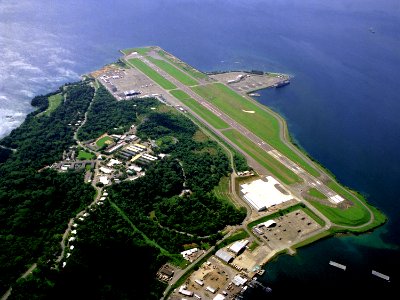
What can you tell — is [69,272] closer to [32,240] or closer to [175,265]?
[32,240]

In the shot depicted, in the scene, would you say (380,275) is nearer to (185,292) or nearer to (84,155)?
(185,292)

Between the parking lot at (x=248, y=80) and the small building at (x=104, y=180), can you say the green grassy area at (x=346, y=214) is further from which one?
the parking lot at (x=248, y=80)

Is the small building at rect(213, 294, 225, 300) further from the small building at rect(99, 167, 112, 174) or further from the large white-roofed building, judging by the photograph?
the small building at rect(99, 167, 112, 174)

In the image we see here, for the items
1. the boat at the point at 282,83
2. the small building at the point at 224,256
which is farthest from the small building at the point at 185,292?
the boat at the point at 282,83

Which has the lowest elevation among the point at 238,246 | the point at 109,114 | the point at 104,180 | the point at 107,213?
the point at 107,213

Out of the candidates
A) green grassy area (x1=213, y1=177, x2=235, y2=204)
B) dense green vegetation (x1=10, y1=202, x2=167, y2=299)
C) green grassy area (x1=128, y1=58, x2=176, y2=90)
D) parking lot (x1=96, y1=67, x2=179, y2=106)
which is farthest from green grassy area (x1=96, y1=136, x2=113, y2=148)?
green grassy area (x1=128, y1=58, x2=176, y2=90)

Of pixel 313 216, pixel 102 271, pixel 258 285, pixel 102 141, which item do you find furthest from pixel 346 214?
pixel 102 141
